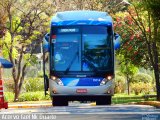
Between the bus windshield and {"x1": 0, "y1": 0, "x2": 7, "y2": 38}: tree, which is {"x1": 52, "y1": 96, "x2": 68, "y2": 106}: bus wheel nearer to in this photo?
the bus windshield

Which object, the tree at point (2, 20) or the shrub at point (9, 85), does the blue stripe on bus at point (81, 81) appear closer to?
the tree at point (2, 20)

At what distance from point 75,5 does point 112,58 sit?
24076 millimetres

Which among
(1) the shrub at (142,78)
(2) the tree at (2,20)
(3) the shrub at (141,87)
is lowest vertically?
(3) the shrub at (141,87)

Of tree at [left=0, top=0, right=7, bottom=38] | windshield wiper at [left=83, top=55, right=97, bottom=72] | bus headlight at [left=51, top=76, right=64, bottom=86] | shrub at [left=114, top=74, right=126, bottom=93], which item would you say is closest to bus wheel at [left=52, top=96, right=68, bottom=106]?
bus headlight at [left=51, top=76, right=64, bottom=86]

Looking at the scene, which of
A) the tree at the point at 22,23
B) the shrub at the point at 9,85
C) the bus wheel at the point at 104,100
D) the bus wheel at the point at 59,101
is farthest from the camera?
the shrub at the point at 9,85

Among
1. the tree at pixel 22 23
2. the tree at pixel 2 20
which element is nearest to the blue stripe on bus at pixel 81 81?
the tree at pixel 22 23

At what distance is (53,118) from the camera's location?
15.8 meters

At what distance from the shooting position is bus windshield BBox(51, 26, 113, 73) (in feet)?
80.8

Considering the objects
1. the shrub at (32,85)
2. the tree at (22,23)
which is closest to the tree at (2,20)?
the tree at (22,23)

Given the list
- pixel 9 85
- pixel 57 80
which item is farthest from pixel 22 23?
pixel 57 80

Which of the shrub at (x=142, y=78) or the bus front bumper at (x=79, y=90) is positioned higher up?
the bus front bumper at (x=79, y=90)

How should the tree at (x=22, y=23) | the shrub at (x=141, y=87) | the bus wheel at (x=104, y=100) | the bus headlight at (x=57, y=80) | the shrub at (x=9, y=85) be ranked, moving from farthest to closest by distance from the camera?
1. the shrub at (x=141, y=87)
2. the shrub at (x=9, y=85)
3. the tree at (x=22, y=23)
4. the bus wheel at (x=104, y=100)
5. the bus headlight at (x=57, y=80)

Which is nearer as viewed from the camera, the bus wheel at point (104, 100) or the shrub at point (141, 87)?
the bus wheel at point (104, 100)

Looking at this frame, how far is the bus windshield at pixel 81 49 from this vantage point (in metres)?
24.6
